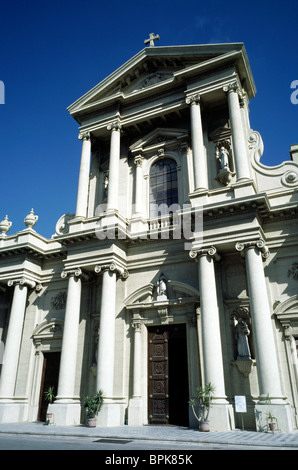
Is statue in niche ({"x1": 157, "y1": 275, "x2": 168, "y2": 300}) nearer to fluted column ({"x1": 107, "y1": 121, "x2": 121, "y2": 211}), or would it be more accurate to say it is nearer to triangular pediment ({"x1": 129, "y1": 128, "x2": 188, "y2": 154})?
fluted column ({"x1": 107, "y1": 121, "x2": 121, "y2": 211})

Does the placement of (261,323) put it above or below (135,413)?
above

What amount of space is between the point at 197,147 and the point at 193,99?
103 inches

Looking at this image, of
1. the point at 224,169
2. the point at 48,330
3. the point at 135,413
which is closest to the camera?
the point at 135,413

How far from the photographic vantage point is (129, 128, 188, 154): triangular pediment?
18.7 metres

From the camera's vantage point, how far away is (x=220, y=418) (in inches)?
465

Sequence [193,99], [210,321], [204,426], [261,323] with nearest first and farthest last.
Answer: [204,426], [261,323], [210,321], [193,99]

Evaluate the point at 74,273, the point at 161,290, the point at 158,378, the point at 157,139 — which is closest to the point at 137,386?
the point at 158,378

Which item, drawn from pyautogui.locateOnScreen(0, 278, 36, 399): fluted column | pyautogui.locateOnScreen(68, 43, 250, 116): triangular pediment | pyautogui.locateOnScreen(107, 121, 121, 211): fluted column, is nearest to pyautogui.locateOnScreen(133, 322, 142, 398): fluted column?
Result: pyautogui.locateOnScreen(107, 121, 121, 211): fluted column

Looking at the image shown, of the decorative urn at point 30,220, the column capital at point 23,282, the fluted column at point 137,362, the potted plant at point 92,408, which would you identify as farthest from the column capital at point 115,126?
the potted plant at point 92,408

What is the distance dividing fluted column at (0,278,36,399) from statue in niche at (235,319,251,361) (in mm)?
10118

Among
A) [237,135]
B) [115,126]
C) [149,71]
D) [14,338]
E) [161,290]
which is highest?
[149,71]

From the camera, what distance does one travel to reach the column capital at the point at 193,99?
1717 cm

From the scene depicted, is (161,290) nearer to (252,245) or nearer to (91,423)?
(252,245)
